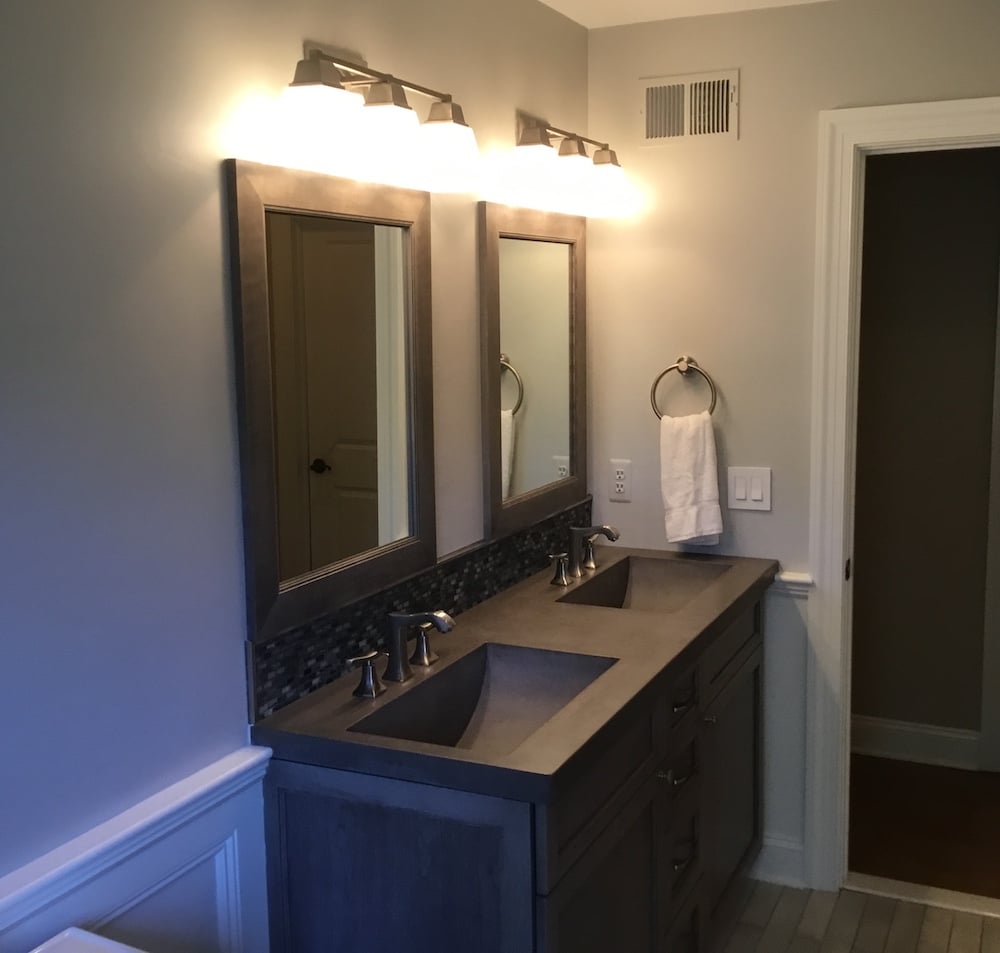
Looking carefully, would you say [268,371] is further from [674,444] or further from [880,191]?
[880,191]

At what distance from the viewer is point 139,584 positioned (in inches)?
63.8

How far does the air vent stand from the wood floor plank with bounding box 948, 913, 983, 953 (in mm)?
2130

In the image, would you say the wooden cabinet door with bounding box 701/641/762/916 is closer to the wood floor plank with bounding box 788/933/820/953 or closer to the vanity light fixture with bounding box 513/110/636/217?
the wood floor plank with bounding box 788/933/820/953

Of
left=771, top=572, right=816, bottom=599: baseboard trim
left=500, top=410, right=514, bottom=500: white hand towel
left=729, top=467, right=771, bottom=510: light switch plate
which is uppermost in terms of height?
left=500, top=410, right=514, bottom=500: white hand towel

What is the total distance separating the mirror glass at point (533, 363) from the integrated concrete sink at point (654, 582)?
31cm

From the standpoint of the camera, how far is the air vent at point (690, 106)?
2955mm

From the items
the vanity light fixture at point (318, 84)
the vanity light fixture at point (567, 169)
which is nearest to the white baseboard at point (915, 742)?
the vanity light fixture at point (567, 169)

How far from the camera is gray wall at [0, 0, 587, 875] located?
142cm

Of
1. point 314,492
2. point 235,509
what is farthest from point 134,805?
point 314,492

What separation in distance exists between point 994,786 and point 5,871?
3.30 metres

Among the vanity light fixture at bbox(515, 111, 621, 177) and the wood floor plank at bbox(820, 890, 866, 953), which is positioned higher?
the vanity light fixture at bbox(515, 111, 621, 177)

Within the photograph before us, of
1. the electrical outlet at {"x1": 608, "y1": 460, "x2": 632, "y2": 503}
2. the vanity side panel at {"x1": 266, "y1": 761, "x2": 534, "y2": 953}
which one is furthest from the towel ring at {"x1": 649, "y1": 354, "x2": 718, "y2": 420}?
the vanity side panel at {"x1": 266, "y1": 761, "x2": 534, "y2": 953}

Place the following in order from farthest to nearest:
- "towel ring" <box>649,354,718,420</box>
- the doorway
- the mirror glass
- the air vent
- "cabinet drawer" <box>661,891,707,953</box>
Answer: the doorway → "towel ring" <box>649,354,718,420</box> → the air vent → the mirror glass → "cabinet drawer" <box>661,891,707,953</box>

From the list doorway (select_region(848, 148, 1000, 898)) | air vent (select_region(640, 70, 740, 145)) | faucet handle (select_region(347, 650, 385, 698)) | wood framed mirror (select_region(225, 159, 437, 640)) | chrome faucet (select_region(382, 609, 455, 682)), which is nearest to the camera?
wood framed mirror (select_region(225, 159, 437, 640))
